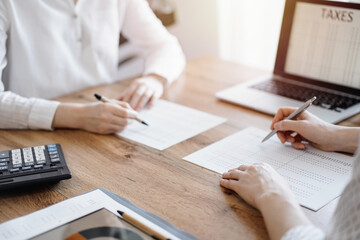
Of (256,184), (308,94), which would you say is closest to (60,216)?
(256,184)

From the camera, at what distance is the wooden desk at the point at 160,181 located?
A: 759 mm

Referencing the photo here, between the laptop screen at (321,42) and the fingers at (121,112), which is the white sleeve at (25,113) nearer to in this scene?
the fingers at (121,112)

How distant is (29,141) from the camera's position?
1073mm

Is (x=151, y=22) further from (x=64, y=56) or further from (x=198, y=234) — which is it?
(x=198, y=234)

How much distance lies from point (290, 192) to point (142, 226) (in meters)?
0.28

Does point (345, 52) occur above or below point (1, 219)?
above

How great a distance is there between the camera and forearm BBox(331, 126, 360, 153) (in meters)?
0.99

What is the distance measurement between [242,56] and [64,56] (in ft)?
3.78

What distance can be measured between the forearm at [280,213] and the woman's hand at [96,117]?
493 millimetres

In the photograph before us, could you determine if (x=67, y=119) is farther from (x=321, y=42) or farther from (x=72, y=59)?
(x=321, y=42)

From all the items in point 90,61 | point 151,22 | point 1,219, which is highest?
point 151,22

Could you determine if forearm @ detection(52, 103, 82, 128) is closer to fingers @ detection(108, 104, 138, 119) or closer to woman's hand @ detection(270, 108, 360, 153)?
fingers @ detection(108, 104, 138, 119)

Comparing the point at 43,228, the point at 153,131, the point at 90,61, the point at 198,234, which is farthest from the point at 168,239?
the point at 90,61

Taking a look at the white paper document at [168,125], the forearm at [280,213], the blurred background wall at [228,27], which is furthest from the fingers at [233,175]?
the blurred background wall at [228,27]
